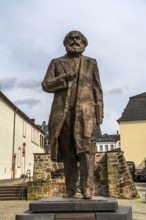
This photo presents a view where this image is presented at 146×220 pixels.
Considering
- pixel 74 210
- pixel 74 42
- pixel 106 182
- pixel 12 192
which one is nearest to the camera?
pixel 74 210

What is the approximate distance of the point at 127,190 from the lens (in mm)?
18406

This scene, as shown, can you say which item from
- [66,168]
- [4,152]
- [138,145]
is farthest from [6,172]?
[66,168]

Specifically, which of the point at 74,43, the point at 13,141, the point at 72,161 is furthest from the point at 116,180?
the point at 13,141

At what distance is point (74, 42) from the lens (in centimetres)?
585

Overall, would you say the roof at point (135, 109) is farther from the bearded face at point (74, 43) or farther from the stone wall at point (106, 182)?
the bearded face at point (74, 43)

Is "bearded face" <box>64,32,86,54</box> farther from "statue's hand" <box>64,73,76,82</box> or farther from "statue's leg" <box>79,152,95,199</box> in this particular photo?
"statue's leg" <box>79,152,95,199</box>

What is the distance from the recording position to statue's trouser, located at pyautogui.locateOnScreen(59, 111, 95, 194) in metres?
5.43

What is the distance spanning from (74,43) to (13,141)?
31685 mm

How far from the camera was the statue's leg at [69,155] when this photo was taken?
5.51m

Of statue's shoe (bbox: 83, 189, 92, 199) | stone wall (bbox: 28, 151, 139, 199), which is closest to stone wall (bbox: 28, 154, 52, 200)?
stone wall (bbox: 28, 151, 139, 199)

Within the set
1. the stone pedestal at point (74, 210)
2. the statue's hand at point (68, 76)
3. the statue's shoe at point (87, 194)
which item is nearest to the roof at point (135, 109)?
the statue's hand at point (68, 76)

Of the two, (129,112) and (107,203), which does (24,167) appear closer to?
(129,112)

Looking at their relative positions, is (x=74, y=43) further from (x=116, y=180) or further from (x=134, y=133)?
(x=134, y=133)

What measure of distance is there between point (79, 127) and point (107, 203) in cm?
110
